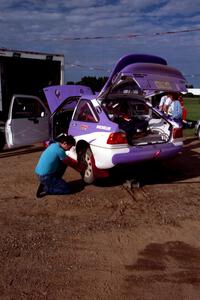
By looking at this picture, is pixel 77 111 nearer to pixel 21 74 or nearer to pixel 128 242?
pixel 128 242

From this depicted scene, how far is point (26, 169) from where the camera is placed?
804 centimetres

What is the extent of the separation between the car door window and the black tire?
2.39 meters

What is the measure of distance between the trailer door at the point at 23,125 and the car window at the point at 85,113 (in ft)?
4.90

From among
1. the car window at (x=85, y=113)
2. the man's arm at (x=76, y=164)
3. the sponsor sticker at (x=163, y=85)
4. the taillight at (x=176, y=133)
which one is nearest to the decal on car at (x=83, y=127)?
the car window at (x=85, y=113)

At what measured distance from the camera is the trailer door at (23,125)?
27.5 feet

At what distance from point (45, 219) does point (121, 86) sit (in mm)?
3143

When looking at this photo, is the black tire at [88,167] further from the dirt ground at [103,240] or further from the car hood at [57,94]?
the car hood at [57,94]

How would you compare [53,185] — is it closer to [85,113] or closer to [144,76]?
[85,113]

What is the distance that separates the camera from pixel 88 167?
6789 mm

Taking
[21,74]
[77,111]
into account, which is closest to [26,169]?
[77,111]

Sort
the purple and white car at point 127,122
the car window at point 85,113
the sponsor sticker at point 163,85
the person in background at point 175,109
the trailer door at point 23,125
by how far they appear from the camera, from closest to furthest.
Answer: the purple and white car at point 127,122
the sponsor sticker at point 163,85
the car window at point 85,113
the trailer door at point 23,125
the person in background at point 175,109

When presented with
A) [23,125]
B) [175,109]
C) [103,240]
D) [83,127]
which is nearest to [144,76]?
[83,127]

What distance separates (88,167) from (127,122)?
135cm

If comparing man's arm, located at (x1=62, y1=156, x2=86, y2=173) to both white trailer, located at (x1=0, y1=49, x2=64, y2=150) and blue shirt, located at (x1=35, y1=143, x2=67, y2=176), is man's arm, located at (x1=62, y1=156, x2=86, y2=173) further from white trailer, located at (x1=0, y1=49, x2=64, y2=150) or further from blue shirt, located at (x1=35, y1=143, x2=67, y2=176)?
white trailer, located at (x1=0, y1=49, x2=64, y2=150)
